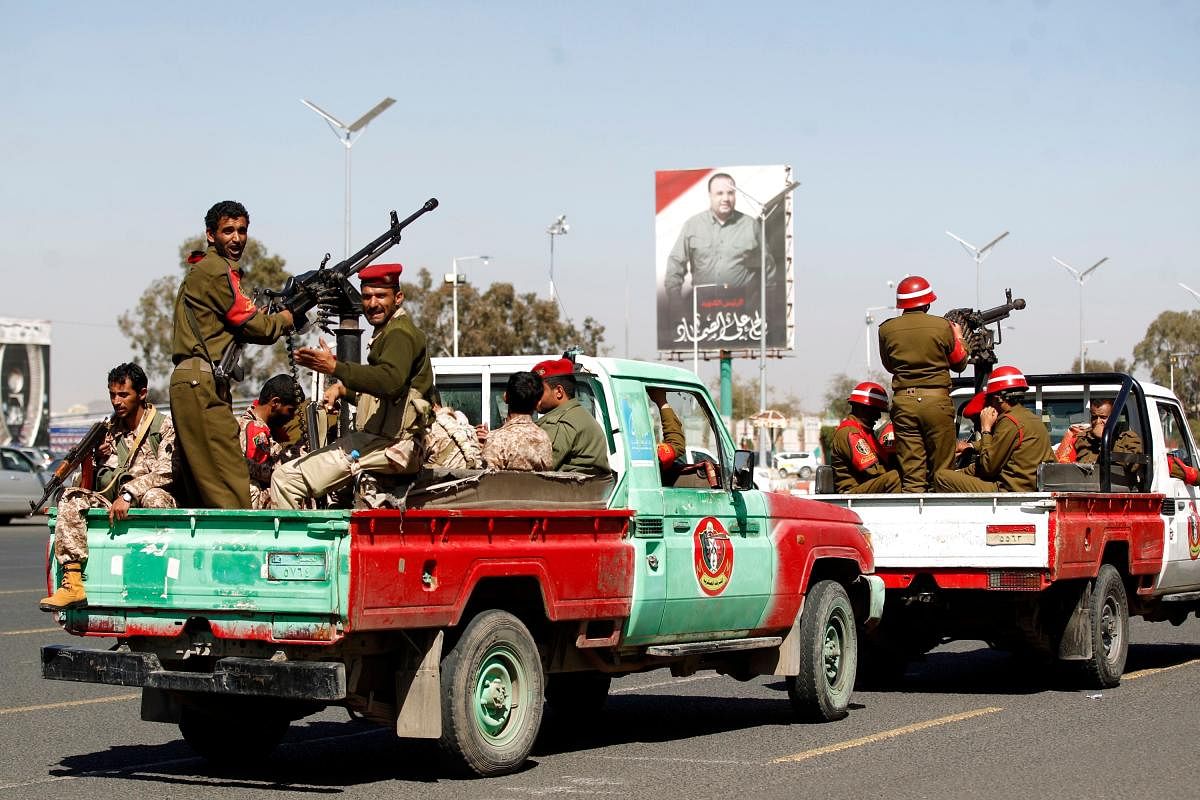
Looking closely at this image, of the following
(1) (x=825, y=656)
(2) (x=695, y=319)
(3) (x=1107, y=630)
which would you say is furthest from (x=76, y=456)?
(2) (x=695, y=319)

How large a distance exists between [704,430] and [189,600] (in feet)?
12.4

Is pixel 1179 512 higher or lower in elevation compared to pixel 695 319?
lower

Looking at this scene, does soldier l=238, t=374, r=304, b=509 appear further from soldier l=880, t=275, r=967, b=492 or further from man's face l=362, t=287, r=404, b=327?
soldier l=880, t=275, r=967, b=492

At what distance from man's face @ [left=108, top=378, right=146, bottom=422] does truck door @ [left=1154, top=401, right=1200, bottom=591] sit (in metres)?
7.95

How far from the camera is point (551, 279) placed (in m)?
76.8

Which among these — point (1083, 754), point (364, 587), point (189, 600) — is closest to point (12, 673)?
point (189, 600)

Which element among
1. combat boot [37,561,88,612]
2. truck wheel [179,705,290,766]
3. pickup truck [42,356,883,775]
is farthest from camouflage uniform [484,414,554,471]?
combat boot [37,561,88,612]

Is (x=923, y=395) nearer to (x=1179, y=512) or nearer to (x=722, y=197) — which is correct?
(x=1179, y=512)


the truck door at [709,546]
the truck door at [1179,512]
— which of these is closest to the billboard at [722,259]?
the truck door at [1179,512]

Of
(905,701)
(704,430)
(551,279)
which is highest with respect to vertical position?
(551,279)

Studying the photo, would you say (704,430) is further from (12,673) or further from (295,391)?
(12,673)

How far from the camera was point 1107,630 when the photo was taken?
12.7m

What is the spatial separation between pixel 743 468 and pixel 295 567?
126 inches

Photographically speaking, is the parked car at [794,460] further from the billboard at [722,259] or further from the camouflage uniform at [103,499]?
the camouflage uniform at [103,499]
